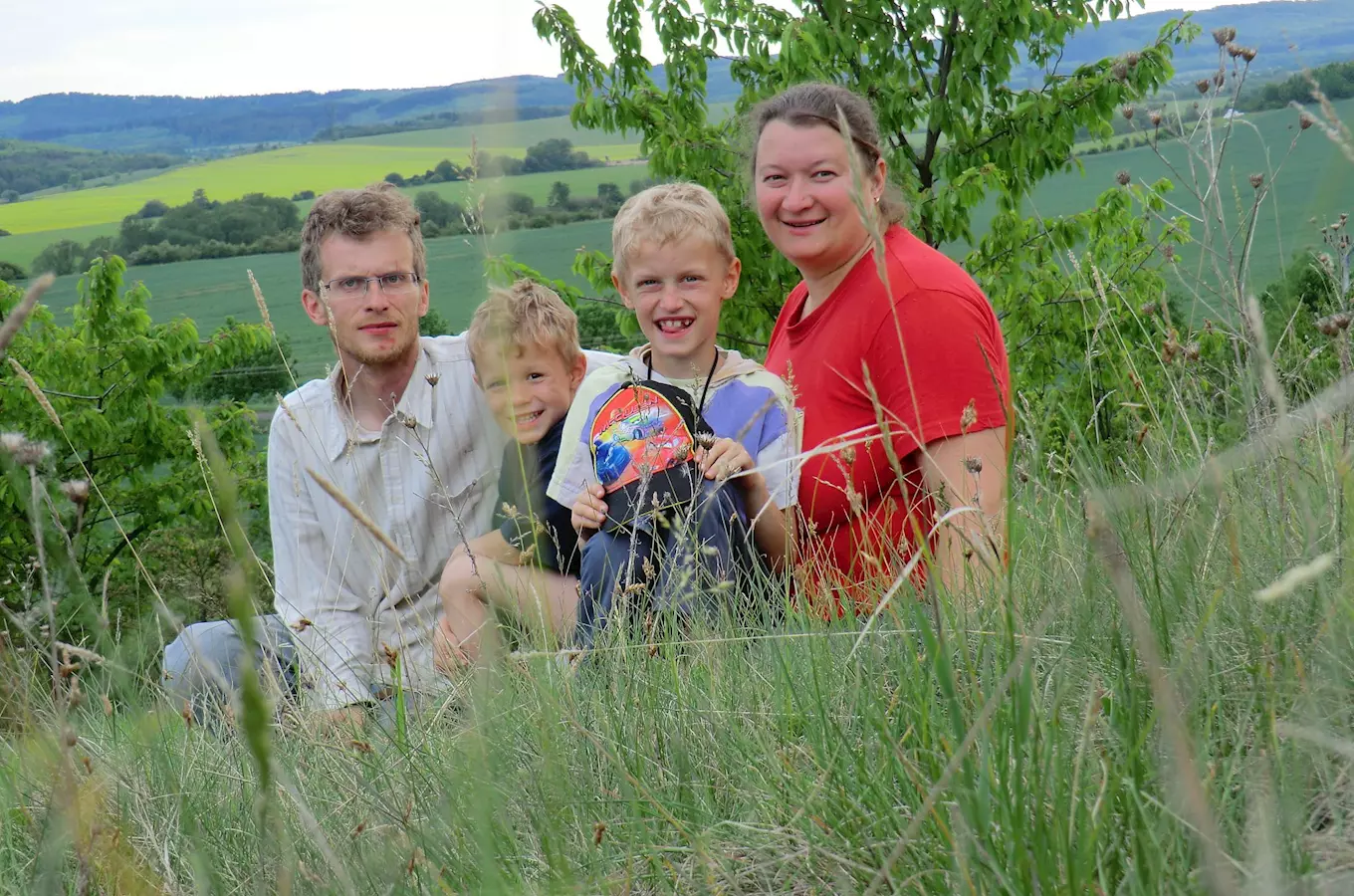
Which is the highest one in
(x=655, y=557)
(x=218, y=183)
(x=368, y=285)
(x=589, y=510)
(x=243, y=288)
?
(x=218, y=183)

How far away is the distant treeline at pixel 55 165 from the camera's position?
53.6 metres

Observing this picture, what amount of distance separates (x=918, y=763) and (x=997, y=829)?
0.57ft

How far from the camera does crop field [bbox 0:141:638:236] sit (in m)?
56.7

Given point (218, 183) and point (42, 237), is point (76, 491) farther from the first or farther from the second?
point (218, 183)

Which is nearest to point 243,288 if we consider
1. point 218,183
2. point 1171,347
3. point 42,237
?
point 218,183

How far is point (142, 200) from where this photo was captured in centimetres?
5947

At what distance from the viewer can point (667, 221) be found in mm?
3480

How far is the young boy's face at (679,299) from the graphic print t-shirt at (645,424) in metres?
0.07

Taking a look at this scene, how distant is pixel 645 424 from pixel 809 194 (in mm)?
870

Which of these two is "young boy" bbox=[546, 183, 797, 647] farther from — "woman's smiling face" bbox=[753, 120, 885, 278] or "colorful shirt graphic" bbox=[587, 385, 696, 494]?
"woman's smiling face" bbox=[753, 120, 885, 278]

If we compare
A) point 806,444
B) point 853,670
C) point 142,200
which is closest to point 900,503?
point 806,444

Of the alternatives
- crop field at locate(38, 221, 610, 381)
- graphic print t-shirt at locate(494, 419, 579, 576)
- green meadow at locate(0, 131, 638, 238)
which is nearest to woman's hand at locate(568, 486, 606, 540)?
graphic print t-shirt at locate(494, 419, 579, 576)

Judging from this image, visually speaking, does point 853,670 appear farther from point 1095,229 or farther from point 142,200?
point 142,200

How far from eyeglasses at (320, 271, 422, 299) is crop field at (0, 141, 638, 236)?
5164cm
